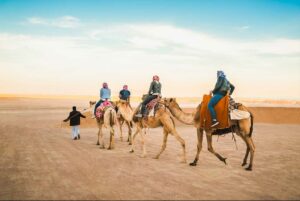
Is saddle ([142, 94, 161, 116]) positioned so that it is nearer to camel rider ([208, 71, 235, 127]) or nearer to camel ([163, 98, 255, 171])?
camel ([163, 98, 255, 171])

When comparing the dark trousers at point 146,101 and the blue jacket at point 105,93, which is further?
Result: the blue jacket at point 105,93

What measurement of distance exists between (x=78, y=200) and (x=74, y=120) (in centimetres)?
1302

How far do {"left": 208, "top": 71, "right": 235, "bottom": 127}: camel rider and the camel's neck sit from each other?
972 millimetres

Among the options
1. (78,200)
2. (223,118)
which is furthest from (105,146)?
(78,200)

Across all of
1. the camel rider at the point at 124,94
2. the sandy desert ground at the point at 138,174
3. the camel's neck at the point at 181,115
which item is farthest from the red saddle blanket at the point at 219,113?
the camel rider at the point at 124,94

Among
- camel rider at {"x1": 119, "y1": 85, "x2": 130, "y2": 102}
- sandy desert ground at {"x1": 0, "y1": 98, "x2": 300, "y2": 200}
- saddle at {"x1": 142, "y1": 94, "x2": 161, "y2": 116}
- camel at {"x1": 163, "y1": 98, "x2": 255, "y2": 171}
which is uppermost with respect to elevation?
camel rider at {"x1": 119, "y1": 85, "x2": 130, "y2": 102}

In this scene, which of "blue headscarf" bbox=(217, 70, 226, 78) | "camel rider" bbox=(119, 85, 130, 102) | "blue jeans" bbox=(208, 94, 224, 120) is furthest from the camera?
"camel rider" bbox=(119, 85, 130, 102)

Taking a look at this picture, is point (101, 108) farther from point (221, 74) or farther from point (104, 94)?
point (221, 74)

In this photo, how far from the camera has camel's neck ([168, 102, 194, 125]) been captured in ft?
44.0

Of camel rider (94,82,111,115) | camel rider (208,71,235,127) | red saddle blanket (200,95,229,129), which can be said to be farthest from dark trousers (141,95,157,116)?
camel rider (94,82,111,115)

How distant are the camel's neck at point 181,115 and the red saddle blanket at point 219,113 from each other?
0.54 m

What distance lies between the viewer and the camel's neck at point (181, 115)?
13.4 metres

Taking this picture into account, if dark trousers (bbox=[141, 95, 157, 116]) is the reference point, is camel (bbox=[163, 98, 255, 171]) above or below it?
below

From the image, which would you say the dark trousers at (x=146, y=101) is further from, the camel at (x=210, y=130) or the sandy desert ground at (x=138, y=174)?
the sandy desert ground at (x=138, y=174)
